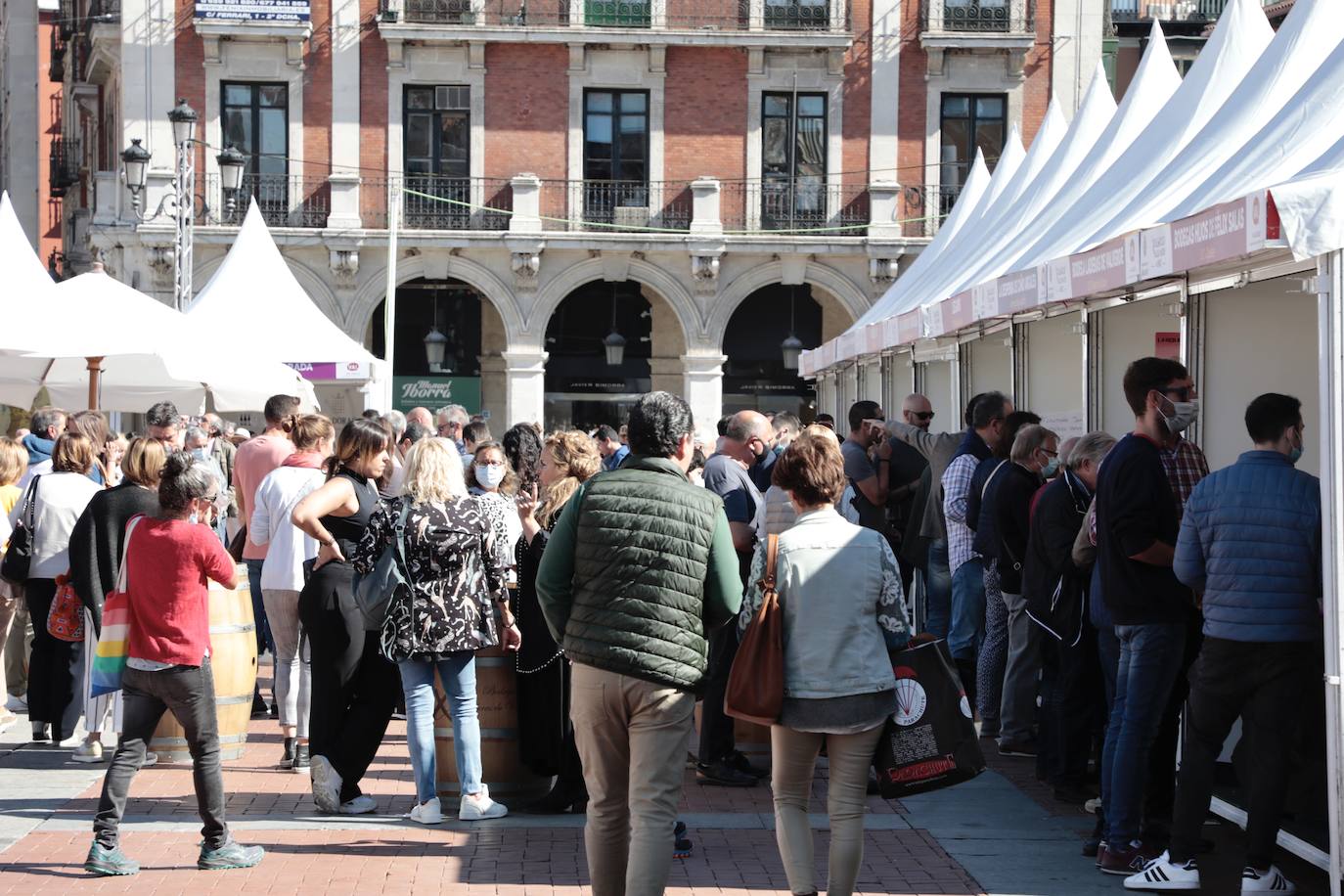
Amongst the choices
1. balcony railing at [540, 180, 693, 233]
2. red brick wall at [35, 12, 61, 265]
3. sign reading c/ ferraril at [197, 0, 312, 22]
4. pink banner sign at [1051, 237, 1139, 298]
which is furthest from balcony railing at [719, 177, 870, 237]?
red brick wall at [35, 12, 61, 265]

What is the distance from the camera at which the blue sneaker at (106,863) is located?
22.2 ft

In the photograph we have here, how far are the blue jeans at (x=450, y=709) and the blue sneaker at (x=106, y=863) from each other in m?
1.35

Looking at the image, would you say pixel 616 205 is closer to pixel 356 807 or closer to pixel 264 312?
pixel 264 312

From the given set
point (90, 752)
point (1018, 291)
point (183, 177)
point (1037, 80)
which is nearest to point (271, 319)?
point (183, 177)

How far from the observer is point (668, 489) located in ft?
18.5

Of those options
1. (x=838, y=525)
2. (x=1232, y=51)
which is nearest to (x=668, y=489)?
(x=838, y=525)

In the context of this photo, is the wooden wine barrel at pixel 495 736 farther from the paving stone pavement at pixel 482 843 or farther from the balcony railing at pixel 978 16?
the balcony railing at pixel 978 16

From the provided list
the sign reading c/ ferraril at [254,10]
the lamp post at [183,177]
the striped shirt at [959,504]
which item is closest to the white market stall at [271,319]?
the lamp post at [183,177]

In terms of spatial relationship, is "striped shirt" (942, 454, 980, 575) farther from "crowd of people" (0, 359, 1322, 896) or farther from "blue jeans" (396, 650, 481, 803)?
"blue jeans" (396, 650, 481, 803)

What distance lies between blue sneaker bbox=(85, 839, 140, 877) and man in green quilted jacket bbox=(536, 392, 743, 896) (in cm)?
224

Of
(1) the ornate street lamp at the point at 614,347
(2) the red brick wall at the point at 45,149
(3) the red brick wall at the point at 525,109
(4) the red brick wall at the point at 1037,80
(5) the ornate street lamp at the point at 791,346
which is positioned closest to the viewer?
(3) the red brick wall at the point at 525,109

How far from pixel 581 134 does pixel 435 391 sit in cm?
568

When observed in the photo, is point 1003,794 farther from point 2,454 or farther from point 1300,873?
point 2,454

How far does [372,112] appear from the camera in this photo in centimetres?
3061
